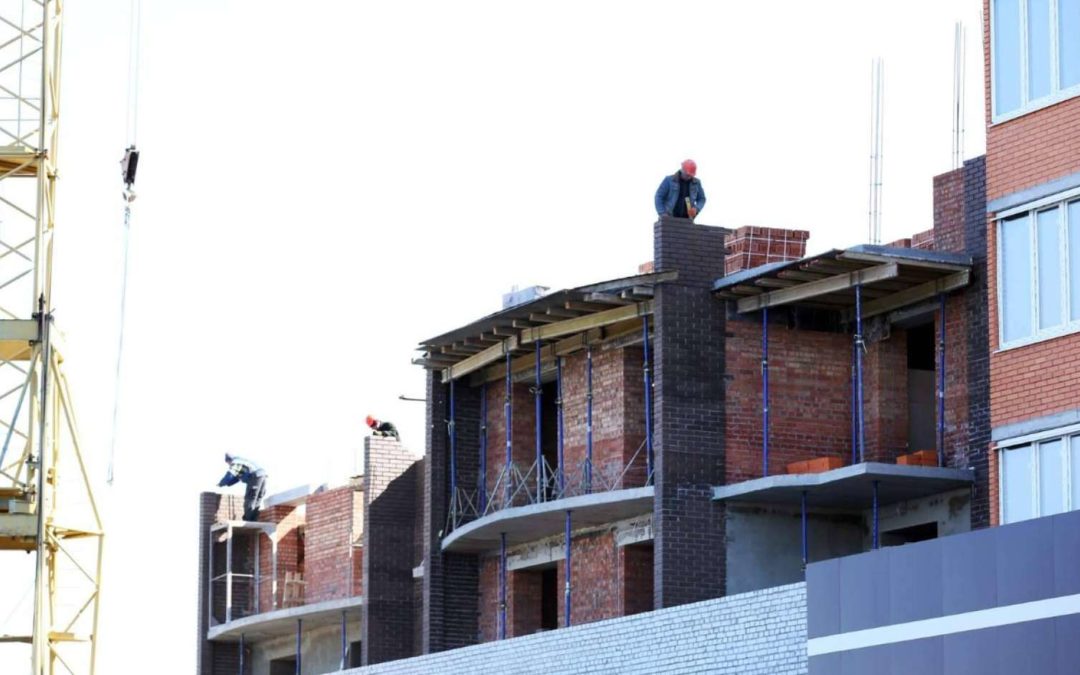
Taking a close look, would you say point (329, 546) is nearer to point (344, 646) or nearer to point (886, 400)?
point (344, 646)

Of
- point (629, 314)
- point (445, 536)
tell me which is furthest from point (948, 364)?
point (445, 536)

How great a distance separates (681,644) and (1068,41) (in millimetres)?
8624

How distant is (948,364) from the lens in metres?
31.2

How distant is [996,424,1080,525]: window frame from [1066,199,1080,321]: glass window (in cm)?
113

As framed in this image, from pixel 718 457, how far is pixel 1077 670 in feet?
43.1

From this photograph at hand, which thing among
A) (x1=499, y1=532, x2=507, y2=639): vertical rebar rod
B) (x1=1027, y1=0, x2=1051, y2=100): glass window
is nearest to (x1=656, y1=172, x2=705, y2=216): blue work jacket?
(x1=499, y1=532, x2=507, y2=639): vertical rebar rod

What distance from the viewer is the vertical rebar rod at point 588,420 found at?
1351 inches

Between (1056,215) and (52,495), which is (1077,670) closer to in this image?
(1056,215)

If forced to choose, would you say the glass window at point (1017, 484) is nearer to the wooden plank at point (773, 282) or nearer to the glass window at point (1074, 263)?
the glass window at point (1074, 263)

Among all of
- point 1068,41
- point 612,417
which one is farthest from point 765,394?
point 1068,41

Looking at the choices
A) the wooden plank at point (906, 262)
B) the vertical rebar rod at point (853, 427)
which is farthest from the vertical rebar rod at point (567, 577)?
the wooden plank at point (906, 262)

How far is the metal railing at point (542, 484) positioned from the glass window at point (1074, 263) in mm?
11423

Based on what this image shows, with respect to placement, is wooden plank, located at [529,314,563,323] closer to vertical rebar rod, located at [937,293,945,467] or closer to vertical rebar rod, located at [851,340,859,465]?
vertical rebar rod, located at [851,340,859,465]

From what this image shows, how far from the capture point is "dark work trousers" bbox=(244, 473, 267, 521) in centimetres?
4547
